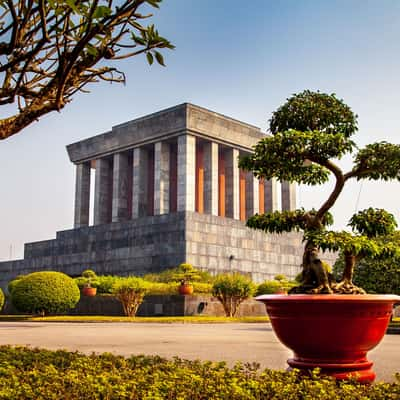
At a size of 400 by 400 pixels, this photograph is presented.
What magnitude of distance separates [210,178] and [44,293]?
19.0 meters

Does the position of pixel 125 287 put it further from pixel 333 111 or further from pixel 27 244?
pixel 27 244

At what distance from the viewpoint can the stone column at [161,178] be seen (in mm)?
40312

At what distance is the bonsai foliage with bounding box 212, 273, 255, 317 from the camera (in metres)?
24.5

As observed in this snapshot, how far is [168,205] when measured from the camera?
42.0 meters

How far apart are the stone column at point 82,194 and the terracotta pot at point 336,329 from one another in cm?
4457

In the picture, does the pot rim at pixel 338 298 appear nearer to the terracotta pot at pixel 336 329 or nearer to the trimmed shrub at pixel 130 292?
the terracotta pot at pixel 336 329

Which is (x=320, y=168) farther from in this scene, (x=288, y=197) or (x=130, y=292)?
(x=288, y=197)

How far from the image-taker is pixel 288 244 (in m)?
39.6

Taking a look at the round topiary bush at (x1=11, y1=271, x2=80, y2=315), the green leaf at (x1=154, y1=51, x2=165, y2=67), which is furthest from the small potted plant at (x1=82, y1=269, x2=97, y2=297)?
the green leaf at (x1=154, y1=51, x2=165, y2=67)

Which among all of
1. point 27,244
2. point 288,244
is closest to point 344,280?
point 288,244

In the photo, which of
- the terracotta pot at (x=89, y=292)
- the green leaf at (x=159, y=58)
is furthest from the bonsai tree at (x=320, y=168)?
the terracotta pot at (x=89, y=292)

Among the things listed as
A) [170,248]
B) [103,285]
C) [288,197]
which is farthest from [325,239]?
[288,197]

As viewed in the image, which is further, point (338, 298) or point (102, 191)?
point (102, 191)

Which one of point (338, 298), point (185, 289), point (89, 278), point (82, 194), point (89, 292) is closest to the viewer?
point (338, 298)
